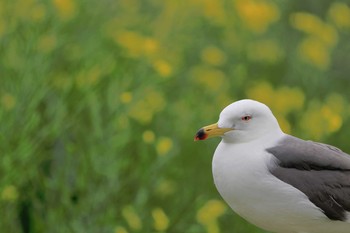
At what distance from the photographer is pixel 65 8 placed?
421 cm

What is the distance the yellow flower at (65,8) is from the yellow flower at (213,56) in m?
0.67

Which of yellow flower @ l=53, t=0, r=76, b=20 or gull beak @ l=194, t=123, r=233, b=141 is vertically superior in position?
gull beak @ l=194, t=123, r=233, b=141

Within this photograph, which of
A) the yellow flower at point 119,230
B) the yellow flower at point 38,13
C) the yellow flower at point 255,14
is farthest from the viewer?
the yellow flower at point 255,14

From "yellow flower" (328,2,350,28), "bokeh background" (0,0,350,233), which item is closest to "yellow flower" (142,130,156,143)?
"bokeh background" (0,0,350,233)

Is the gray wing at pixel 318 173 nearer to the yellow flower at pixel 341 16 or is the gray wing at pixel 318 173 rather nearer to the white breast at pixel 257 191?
the white breast at pixel 257 191

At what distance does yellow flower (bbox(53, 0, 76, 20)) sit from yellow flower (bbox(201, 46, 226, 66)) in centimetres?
67

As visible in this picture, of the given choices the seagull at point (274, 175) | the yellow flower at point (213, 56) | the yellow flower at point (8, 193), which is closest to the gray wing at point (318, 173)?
the seagull at point (274, 175)

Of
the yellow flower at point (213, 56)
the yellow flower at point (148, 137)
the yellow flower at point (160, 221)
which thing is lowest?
the yellow flower at point (213, 56)

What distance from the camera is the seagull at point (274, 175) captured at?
287cm

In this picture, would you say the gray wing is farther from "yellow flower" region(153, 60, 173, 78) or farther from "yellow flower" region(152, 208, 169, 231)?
"yellow flower" region(153, 60, 173, 78)

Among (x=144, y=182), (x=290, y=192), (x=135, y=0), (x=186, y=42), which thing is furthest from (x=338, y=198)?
(x=135, y=0)

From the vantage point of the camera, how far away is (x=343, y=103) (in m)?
4.50

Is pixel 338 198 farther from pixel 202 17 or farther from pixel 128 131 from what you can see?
pixel 202 17

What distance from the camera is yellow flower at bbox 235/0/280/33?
4914 mm
